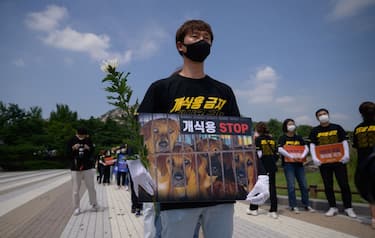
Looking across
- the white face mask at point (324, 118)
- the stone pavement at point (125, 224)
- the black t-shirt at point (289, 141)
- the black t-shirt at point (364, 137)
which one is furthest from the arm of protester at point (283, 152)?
the black t-shirt at point (364, 137)

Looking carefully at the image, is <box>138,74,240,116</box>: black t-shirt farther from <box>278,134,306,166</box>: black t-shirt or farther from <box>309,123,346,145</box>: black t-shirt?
<box>278,134,306,166</box>: black t-shirt

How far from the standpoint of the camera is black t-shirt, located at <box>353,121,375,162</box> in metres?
5.33

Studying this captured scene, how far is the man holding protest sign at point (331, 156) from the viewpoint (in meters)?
6.27

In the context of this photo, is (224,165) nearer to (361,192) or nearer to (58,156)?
(361,192)

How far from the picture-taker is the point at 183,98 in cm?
195

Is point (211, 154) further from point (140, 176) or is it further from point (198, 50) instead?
point (198, 50)

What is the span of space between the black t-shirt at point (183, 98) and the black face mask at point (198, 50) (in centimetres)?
Answer: 15

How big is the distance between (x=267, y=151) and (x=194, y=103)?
533 cm

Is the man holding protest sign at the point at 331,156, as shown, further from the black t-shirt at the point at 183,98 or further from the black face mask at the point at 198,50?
the black face mask at the point at 198,50

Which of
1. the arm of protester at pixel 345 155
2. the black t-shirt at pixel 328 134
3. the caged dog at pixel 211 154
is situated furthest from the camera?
the black t-shirt at pixel 328 134

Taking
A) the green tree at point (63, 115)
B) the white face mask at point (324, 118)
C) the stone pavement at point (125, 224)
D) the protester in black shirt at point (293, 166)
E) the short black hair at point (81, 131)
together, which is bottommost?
the stone pavement at point (125, 224)

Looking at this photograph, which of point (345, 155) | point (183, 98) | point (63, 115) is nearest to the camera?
point (183, 98)

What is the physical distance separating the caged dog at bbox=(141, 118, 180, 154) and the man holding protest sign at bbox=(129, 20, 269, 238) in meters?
0.29

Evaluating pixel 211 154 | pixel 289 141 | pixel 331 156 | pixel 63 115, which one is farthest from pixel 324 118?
pixel 63 115
